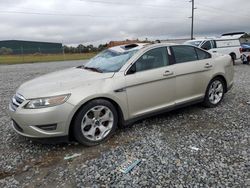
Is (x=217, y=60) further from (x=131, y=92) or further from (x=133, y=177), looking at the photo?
(x=133, y=177)

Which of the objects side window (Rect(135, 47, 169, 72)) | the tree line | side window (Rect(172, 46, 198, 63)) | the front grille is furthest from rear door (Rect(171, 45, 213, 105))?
the tree line

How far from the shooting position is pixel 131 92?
3.96 meters

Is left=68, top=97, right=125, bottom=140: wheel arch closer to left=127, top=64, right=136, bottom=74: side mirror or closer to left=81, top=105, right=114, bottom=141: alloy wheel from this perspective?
left=81, top=105, right=114, bottom=141: alloy wheel

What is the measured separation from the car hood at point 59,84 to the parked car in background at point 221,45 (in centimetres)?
1097

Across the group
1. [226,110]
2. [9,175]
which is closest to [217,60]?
[226,110]

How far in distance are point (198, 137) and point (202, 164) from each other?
0.86 meters

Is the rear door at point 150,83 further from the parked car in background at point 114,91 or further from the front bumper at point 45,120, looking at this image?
the front bumper at point 45,120

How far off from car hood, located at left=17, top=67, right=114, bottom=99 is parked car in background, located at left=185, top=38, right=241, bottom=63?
1097cm

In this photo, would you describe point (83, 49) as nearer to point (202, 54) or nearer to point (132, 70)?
point (202, 54)

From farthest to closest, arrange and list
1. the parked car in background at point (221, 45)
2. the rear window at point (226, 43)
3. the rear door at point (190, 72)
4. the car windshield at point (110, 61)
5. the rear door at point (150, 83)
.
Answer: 1. the rear window at point (226, 43)
2. the parked car in background at point (221, 45)
3. the rear door at point (190, 72)
4. the car windshield at point (110, 61)
5. the rear door at point (150, 83)

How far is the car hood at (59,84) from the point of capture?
346 cm

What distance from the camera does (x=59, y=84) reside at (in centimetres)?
368

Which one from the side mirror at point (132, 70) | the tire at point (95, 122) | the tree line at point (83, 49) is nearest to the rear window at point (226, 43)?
the side mirror at point (132, 70)

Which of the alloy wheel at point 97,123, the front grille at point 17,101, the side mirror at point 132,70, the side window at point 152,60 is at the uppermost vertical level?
the side window at point 152,60
